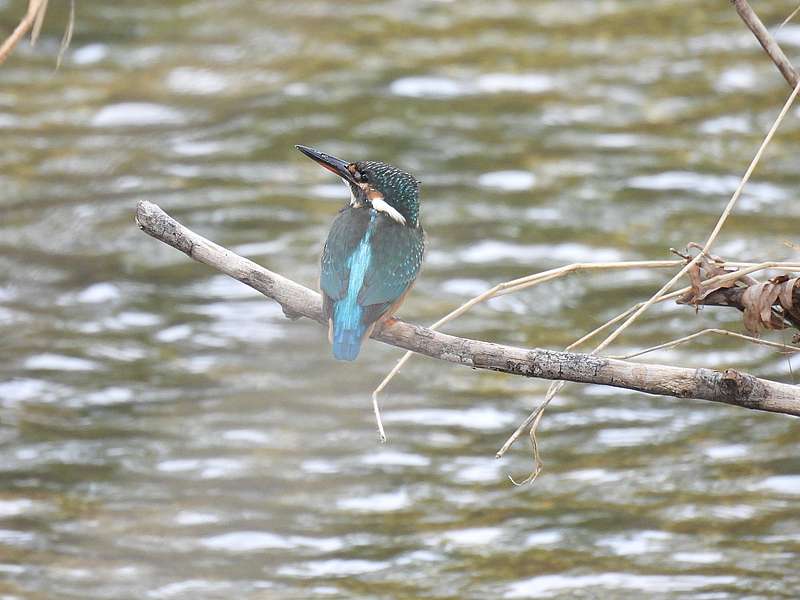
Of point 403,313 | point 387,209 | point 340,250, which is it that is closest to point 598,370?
point 340,250

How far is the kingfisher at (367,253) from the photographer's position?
13.3 ft

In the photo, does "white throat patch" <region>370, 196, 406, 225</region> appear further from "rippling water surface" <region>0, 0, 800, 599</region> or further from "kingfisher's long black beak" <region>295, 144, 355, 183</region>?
"rippling water surface" <region>0, 0, 800, 599</region>

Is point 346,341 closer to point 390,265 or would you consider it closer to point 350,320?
point 350,320

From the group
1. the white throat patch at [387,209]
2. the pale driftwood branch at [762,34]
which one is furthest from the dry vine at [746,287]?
the white throat patch at [387,209]

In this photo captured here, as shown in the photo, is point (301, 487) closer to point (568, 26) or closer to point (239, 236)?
point (239, 236)

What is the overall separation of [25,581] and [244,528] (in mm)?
851

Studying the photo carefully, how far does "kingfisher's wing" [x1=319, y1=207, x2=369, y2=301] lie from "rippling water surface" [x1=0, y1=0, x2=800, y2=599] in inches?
59.3

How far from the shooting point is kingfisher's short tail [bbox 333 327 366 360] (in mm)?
3961

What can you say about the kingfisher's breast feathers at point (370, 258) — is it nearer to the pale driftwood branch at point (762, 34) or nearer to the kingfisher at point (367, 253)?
the kingfisher at point (367, 253)

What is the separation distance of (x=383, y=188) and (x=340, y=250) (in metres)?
0.31

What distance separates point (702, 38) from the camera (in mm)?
10438

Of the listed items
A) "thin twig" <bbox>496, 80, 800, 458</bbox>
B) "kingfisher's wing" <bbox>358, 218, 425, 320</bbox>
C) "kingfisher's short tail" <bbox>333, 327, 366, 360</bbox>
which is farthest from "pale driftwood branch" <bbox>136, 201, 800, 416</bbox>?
"kingfisher's wing" <bbox>358, 218, 425, 320</bbox>

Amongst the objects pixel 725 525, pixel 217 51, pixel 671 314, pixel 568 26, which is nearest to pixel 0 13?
pixel 217 51

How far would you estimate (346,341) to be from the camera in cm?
399
